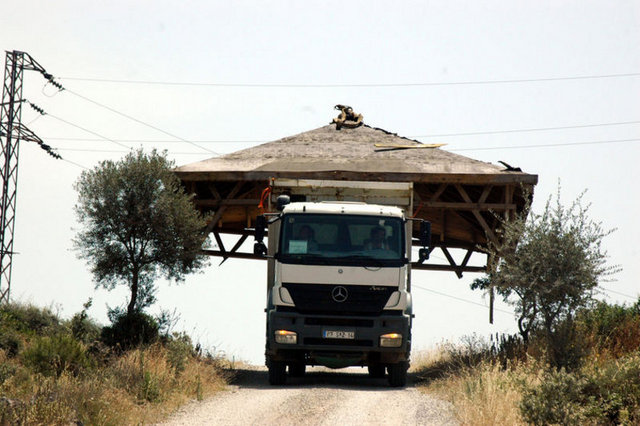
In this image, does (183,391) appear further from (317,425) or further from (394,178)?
(394,178)

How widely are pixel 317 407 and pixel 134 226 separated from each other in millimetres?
11071

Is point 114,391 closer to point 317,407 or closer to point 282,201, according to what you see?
point 317,407

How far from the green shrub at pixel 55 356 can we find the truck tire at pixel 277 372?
4.30m

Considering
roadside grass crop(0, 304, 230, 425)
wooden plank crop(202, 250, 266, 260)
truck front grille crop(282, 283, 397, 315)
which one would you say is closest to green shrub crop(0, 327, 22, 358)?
roadside grass crop(0, 304, 230, 425)

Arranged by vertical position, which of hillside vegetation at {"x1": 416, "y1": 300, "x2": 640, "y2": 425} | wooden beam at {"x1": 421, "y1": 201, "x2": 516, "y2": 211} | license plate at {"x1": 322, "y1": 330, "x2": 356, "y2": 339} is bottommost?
hillside vegetation at {"x1": 416, "y1": 300, "x2": 640, "y2": 425}

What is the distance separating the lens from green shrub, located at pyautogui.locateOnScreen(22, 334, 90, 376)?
744 inches

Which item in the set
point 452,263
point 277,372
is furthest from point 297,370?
point 452,263

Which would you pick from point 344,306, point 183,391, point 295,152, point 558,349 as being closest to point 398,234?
point 344,306

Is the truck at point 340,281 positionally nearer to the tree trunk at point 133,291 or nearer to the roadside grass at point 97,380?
the roadside grass at point 97,380

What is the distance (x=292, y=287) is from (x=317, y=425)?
5164 mm

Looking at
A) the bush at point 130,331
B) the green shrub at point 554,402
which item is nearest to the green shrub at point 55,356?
the bush at point 130,331

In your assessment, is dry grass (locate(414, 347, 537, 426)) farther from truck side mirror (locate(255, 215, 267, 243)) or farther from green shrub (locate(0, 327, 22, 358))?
green shrub (locate(0, 327, 22, 358))

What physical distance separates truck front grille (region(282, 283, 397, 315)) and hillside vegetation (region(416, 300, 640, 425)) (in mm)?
2435

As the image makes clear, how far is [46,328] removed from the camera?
28.0m
